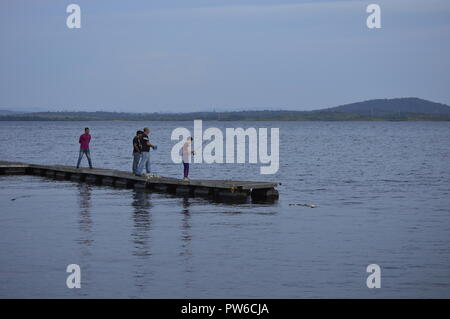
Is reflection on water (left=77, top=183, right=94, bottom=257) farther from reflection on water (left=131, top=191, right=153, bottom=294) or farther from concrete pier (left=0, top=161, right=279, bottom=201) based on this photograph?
concrete pier (left=0, top=161, right=279, bottom=201)

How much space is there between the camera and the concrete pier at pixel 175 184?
3256cm

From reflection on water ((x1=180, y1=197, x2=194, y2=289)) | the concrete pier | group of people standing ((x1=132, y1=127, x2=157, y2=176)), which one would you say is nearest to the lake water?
reflection on water ((x1=180, y1=197, x2=194, y2=289))

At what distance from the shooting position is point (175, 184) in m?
35.2

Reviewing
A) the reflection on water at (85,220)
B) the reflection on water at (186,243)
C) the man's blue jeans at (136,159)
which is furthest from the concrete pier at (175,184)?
the reflection on water at (186,243)

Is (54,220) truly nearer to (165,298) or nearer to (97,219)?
(97,219)

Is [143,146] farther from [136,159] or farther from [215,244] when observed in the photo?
[215,244]

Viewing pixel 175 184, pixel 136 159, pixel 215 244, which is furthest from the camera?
pixel 136 159

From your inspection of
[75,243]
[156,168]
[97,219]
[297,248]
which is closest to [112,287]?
[75,243]

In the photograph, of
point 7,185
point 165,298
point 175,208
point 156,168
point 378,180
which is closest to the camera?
point 165,298

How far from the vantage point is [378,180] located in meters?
52.0

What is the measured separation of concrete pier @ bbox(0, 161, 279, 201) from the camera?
32562mm

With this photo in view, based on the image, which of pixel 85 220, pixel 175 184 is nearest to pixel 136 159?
pixel 175 184
